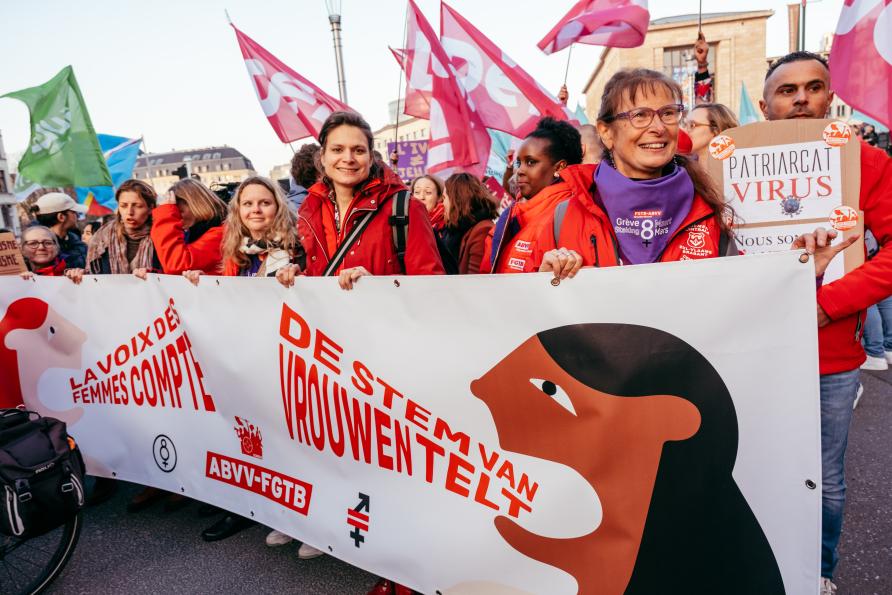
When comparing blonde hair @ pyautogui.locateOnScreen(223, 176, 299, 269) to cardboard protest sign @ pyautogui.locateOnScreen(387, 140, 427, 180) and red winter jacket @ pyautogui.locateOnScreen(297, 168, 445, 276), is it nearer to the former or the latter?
red winter jacket @ pyautogui.locateOnScreen(297, 168, 445, 276)

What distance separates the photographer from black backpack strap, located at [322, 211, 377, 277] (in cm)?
265

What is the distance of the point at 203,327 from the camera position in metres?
2.89

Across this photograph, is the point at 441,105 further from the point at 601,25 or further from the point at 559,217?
the point at 559,217

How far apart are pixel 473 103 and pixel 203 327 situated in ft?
11.6

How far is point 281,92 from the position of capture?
20.8 feet

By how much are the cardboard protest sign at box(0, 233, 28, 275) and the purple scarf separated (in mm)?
3732

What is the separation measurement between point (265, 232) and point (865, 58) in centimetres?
290

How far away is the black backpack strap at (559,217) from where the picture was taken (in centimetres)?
200

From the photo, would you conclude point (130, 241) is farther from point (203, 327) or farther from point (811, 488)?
point (811, 488)

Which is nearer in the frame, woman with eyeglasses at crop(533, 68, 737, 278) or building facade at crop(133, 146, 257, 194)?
woman with eyeglasses at crop(533, 68, 737, 278)

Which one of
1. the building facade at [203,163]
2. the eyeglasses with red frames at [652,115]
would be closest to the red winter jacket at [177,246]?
the eyeglasses with red frames at [652,115]

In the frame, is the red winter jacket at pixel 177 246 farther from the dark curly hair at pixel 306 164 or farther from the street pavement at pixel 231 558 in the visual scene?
the street pavement at pixel 231 558

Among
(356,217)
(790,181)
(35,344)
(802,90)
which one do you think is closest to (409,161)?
(35,344)

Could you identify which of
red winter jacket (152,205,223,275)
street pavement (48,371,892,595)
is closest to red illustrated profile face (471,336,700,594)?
street pavement (48,371,892,595)
